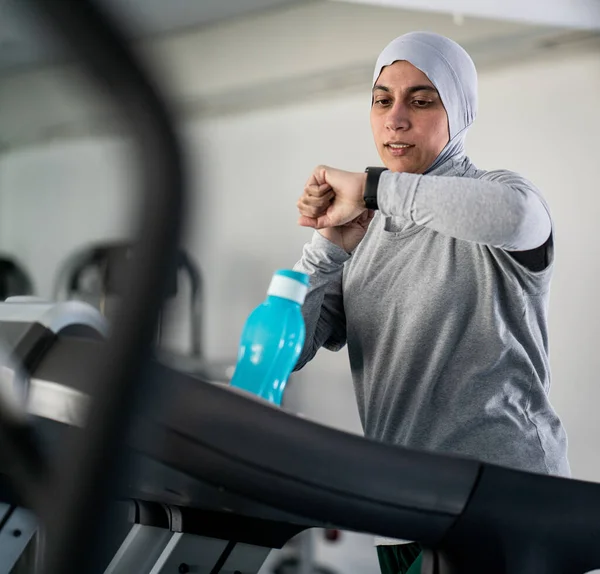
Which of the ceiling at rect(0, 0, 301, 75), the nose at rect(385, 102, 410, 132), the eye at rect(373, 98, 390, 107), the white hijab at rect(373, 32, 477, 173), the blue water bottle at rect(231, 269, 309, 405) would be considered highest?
the ceiling at rect(0, 0, 301, 75)

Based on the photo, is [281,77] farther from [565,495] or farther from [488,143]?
[565,495]

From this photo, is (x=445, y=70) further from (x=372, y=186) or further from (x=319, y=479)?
(x=319, y=479)

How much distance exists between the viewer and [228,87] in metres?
3.59

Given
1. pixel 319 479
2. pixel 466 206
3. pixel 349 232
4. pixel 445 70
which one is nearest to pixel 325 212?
pixel 349 232

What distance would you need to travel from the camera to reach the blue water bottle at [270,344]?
89 centimetres

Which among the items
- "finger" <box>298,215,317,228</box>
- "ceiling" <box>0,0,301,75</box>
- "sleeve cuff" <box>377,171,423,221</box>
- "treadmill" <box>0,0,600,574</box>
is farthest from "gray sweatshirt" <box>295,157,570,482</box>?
"ceiling" <box>0,0,301,75</box>

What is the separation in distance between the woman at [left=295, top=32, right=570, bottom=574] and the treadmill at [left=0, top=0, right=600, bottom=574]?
342mm

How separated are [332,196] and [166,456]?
57 cm

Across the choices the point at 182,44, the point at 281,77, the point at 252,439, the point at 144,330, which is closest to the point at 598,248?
the point at 281,77

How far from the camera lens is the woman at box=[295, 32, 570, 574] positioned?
0.94 meters

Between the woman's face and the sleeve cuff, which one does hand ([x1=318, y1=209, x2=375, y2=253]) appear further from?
the sleeve cuff

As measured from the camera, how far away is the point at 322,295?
123 centimetres

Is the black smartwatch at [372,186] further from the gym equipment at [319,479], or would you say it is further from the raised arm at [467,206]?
the gym equipment at [319,479]

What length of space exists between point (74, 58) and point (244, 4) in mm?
3229
